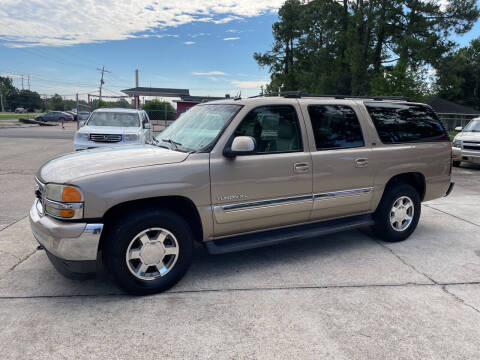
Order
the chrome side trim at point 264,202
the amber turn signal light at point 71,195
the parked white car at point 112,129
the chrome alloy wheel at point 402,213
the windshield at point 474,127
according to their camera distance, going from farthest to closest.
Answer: the windshield at point 474,127, the parked white car at point 112,129, the chrome alloy wheel at point 402,213, the chrome side trim at point 264,202, the amber turn signal light at point 71,195

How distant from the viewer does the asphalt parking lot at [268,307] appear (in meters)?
A: 2.66

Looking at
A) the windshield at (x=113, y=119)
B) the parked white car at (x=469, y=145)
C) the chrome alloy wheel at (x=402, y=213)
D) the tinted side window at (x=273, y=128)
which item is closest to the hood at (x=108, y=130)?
the windshield at (x=113, y=119)

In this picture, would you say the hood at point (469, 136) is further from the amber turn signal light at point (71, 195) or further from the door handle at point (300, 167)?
the amber turn signal light at point (71, 195)

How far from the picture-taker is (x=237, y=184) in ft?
11.8

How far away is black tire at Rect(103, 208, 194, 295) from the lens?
10.4ft

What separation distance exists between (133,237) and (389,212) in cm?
324

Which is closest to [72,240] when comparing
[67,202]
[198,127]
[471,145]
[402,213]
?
[67,202]

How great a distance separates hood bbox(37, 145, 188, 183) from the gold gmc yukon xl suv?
2 centimetres

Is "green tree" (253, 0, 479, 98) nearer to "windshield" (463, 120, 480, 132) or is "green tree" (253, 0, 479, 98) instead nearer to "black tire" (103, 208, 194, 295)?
"windshield" (463, 120, 480, 132)

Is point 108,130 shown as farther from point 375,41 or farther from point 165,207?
point 375,41

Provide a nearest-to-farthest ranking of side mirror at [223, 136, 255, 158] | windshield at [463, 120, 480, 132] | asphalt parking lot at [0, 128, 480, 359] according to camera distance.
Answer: asphalt parking lot at [0, 128, 480, 359]
side mirror at [223, 136, 255, 158]
windshield at [463, 120, 480, 132]

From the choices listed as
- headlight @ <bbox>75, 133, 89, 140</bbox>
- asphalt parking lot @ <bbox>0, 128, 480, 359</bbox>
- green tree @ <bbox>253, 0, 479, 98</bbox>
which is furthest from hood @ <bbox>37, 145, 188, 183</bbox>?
green tree @ <bbox>253, 0, 479, 98</bbox>

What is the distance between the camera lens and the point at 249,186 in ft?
12.0

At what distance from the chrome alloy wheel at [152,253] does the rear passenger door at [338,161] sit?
169cm
